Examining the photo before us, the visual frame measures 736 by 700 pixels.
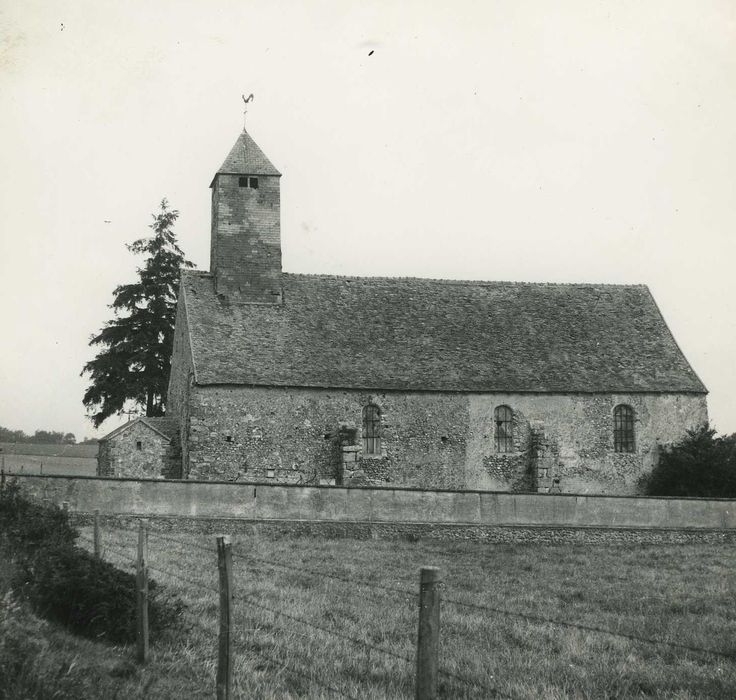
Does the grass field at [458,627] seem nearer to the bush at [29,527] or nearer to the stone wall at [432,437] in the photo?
the bush at [29,527]

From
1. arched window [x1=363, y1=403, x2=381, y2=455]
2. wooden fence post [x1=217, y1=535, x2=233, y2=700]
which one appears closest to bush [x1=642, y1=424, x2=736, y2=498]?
arched window [x1=363, y1=403, x2=381, y2=455]

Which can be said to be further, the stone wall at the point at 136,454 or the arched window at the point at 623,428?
the arched window at the point at 623,428

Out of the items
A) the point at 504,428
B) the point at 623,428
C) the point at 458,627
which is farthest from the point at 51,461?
the point at 458,627

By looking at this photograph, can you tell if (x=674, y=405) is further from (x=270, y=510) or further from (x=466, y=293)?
(x=270, y=510)

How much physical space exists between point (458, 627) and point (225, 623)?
17.3 ft

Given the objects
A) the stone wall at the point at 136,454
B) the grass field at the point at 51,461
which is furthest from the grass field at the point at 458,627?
the grass field at the point at 51,461

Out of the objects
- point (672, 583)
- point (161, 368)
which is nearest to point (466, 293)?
point (161, 368)

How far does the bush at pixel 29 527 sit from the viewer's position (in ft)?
46.1

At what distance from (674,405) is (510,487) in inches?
299

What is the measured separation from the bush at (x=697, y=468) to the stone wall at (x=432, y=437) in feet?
2.13

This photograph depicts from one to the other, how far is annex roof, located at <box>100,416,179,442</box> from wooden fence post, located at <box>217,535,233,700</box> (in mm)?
26297

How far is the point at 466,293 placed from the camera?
41.1 meters

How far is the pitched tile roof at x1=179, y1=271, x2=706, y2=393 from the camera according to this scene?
35.5 m

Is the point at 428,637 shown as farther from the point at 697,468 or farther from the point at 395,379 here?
the point at 697,468
